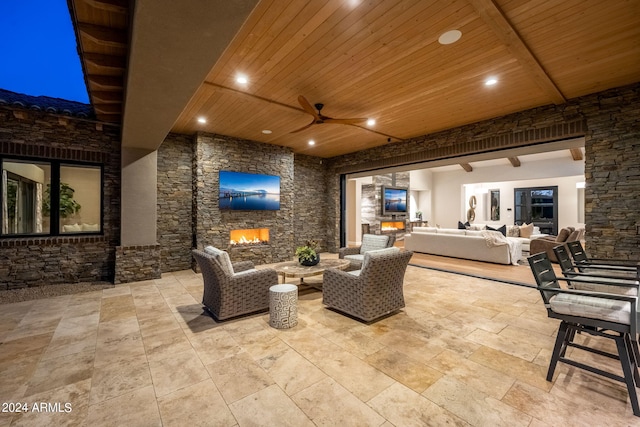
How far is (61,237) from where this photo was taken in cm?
471

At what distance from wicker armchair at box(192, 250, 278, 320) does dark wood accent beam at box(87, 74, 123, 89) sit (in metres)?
2.28

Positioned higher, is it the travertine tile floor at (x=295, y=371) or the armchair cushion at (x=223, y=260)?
the armchair cushion at (x=223, y=260)

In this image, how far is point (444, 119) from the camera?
4969mm

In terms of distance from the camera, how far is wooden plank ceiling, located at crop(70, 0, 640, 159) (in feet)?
7.60

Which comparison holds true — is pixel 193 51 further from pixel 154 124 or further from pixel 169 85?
pixel 154 124

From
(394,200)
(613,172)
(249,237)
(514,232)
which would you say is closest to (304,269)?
(249,237)

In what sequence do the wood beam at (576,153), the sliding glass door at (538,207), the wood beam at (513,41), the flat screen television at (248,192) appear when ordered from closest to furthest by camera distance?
the wood beam at (513,41) < the flat screen television at (248,192) < the wood beam at (576,153) < the sliding glass door at (538,207)

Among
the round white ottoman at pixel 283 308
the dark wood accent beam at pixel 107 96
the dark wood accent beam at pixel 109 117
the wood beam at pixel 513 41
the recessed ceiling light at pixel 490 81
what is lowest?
the round white ottoman at pixel 283 308

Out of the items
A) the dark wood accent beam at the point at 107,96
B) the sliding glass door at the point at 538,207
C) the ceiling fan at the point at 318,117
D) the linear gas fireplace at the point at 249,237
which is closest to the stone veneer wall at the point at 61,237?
the dark wood accent beam at the point at 107,96

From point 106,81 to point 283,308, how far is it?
3439mm

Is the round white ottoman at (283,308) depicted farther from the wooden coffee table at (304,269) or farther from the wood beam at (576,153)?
the wood beam at (576,153)

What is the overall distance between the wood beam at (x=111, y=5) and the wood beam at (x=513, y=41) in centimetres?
275

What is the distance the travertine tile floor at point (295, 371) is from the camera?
1.80m

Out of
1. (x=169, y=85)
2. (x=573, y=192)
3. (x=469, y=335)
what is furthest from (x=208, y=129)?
(x=573, y=192)
